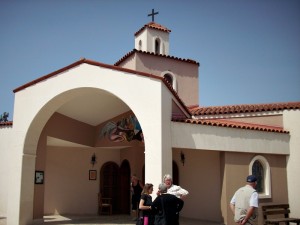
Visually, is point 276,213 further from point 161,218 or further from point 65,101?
point 65,101

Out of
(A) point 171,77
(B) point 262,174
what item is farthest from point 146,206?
(A) point 171,77

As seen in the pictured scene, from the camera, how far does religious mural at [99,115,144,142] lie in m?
13.3

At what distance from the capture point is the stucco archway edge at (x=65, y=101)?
34.0ft

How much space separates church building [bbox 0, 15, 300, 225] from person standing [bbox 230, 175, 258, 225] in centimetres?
366

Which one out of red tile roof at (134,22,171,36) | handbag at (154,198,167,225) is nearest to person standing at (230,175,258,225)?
handbag at (154,198,167,225)

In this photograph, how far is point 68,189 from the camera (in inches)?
602

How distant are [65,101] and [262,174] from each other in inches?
288

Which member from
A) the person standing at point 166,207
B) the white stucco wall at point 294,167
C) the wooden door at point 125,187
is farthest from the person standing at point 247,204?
the wooden door at point 125,187

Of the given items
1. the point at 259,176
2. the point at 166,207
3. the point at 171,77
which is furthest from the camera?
the point at 171,77

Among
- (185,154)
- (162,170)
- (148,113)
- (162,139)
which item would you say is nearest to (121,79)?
(148,113)

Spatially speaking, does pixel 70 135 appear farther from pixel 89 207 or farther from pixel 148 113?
pixel 148 113

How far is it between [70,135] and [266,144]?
7400 mm

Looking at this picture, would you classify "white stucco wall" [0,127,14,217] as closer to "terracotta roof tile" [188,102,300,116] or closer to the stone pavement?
the stone pavement

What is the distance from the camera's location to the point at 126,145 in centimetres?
1419
